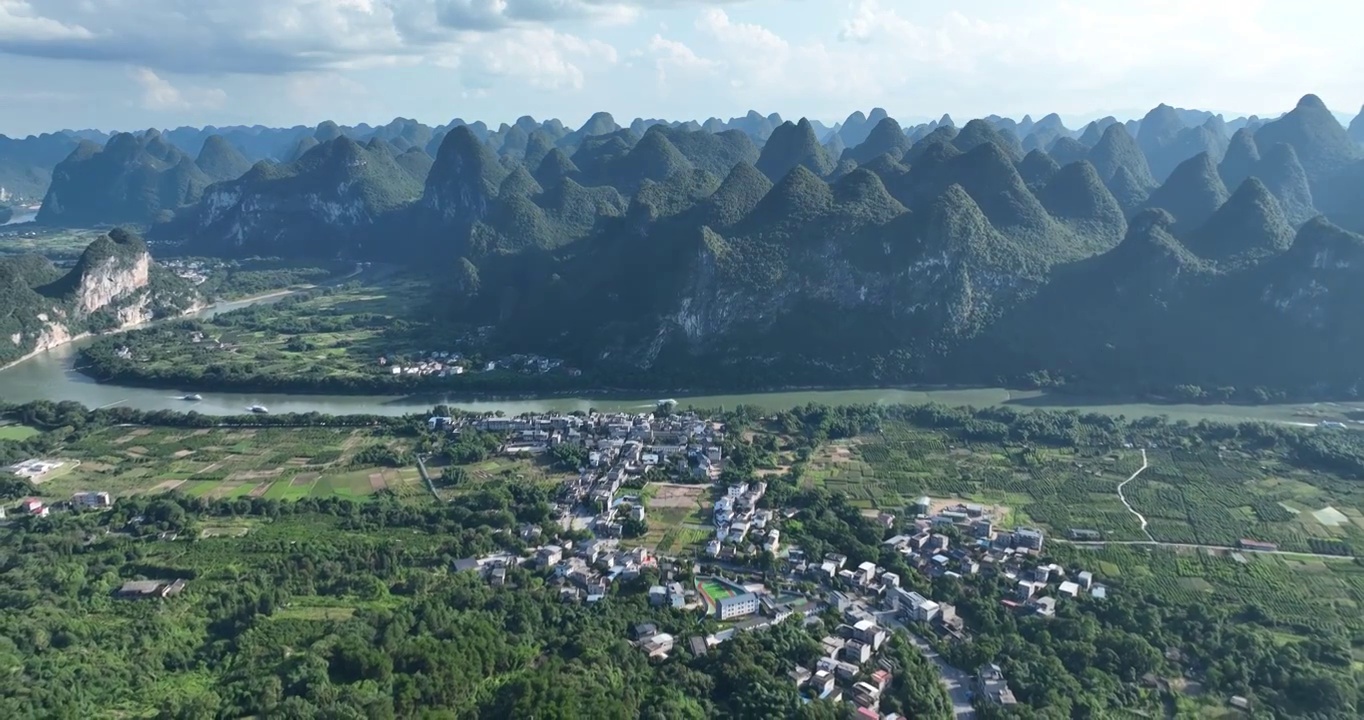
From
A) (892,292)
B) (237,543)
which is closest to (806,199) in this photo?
(892,292)

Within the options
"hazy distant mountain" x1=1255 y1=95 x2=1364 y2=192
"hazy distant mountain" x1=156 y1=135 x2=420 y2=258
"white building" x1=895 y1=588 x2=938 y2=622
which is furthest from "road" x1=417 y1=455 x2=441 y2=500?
"hazy distant mountain" x1=1255 y1=95 x2=1364 y2=192

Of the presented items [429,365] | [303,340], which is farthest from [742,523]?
[303,340]

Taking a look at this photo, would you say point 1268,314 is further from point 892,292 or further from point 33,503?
point 33,503

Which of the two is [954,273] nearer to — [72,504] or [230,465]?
[230,465]

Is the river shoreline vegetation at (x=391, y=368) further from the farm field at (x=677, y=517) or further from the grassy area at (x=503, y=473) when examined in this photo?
the farm field at (x=677, y=517)

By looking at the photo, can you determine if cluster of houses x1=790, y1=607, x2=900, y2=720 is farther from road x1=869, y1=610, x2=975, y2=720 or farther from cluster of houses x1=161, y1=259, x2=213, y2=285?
cluster of houses x1=161, y1=259, x2=213, y2=285
